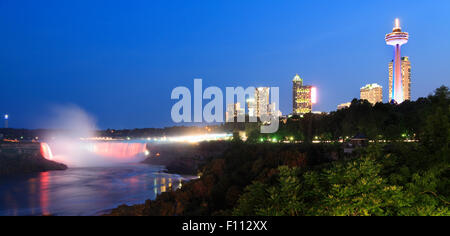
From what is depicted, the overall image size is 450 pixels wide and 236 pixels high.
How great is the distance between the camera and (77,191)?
104ft

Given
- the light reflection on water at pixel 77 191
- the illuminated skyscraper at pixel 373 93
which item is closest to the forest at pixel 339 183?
the light reflection on water at pixel 77 191

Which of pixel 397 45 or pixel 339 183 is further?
pixel 397 45

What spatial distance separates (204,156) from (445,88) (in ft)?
122

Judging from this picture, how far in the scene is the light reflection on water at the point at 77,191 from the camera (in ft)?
83.4

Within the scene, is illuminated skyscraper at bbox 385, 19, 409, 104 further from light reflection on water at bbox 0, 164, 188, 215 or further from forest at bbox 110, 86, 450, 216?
light reflection on water at bbox 0, 164, 188, 215

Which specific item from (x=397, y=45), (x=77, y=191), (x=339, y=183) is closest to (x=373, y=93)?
(x=397, y=45)

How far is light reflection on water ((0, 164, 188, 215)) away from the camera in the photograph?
25.4m

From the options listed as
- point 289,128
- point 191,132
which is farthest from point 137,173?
point 191,132

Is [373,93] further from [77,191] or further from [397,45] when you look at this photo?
[77,191]

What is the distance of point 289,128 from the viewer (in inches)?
1654

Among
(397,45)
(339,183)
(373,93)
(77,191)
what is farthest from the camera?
(373,93)

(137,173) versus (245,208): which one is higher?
(245,208)
